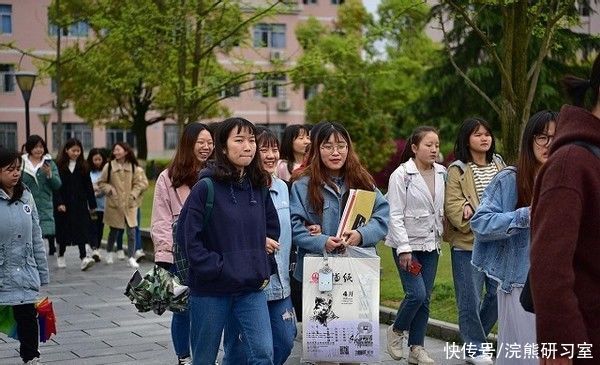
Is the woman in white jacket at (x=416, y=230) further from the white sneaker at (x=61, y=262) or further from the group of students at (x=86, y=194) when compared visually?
the white sneaker at (x=61, y=262)

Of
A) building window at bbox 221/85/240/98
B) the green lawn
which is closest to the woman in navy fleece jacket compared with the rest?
the green lawn

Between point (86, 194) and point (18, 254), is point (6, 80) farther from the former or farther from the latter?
point (18, 254)

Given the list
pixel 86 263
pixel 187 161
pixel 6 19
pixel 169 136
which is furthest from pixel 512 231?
pixel 169 136

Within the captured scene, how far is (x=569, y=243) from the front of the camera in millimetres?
2541

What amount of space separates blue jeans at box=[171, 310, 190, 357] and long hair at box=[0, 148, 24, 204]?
146cm

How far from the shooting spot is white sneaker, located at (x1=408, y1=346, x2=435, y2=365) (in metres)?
6.23

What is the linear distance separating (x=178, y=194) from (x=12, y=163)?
4.06 feet

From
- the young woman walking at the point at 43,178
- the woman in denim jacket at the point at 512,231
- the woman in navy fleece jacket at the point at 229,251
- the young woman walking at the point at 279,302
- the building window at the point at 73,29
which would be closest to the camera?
the woman in denim jacket at the point at 512,231

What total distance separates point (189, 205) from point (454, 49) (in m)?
23.6

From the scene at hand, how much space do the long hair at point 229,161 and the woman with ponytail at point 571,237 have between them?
239 cm

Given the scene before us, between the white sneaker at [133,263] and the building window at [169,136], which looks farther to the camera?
the building window at [169,136]

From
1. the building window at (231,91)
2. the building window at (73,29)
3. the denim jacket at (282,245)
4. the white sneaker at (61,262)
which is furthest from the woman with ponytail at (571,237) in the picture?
the building window at (73,29)

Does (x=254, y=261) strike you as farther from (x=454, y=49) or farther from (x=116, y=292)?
(x=454, y=49)

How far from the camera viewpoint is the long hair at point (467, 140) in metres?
6.15
